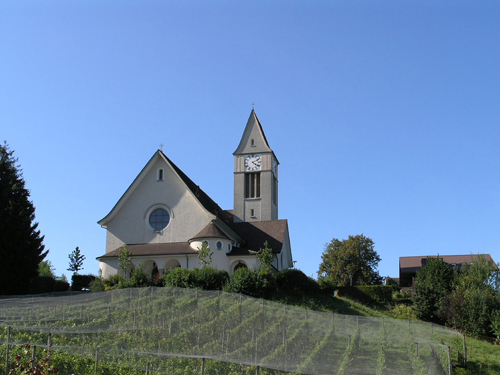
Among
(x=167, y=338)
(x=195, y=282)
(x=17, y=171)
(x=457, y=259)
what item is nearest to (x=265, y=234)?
(x=195, y=282)

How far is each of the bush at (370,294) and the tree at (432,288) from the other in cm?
504

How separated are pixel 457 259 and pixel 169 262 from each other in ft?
173

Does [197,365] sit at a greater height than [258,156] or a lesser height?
lesser

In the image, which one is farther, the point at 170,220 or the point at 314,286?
the point at 170,220

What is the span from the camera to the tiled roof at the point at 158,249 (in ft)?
129

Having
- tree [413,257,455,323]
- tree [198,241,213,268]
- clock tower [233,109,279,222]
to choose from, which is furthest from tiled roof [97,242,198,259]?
tree [413,257,455,323]

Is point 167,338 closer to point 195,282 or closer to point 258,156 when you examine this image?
point 195,282

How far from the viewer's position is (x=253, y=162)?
53.2 metres

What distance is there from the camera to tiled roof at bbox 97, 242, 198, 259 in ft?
129

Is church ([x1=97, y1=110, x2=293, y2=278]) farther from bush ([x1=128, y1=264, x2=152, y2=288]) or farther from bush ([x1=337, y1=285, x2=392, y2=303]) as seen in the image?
bush ([x1=337, y1=285, x2=392, y2=303])

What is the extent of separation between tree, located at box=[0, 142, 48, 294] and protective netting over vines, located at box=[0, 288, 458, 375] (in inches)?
568

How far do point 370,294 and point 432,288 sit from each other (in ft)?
22.8

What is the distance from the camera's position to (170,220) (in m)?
42.3

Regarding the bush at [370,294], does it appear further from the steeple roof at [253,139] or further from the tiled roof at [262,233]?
the steeple roof at [253,139]
